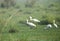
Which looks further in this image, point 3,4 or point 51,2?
point 51,2

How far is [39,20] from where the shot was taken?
291 cm

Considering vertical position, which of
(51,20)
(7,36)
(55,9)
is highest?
(55,9)

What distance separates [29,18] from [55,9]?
53 cm

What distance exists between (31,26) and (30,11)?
271 mm

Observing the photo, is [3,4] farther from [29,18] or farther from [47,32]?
[47,32]

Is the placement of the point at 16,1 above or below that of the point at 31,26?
above

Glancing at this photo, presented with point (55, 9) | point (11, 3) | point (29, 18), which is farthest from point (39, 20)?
point (11, 3)

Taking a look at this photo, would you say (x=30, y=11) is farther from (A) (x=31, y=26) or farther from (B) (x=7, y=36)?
(B) (x=7, y=36)

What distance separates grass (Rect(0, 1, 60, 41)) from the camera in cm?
276

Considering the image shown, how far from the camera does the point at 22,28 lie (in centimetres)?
283

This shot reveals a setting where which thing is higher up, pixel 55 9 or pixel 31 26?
pixel 55 9

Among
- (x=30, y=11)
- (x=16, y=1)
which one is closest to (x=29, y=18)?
(x=30, y=11)

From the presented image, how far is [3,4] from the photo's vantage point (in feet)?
9.27

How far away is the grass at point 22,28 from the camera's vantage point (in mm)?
2758
